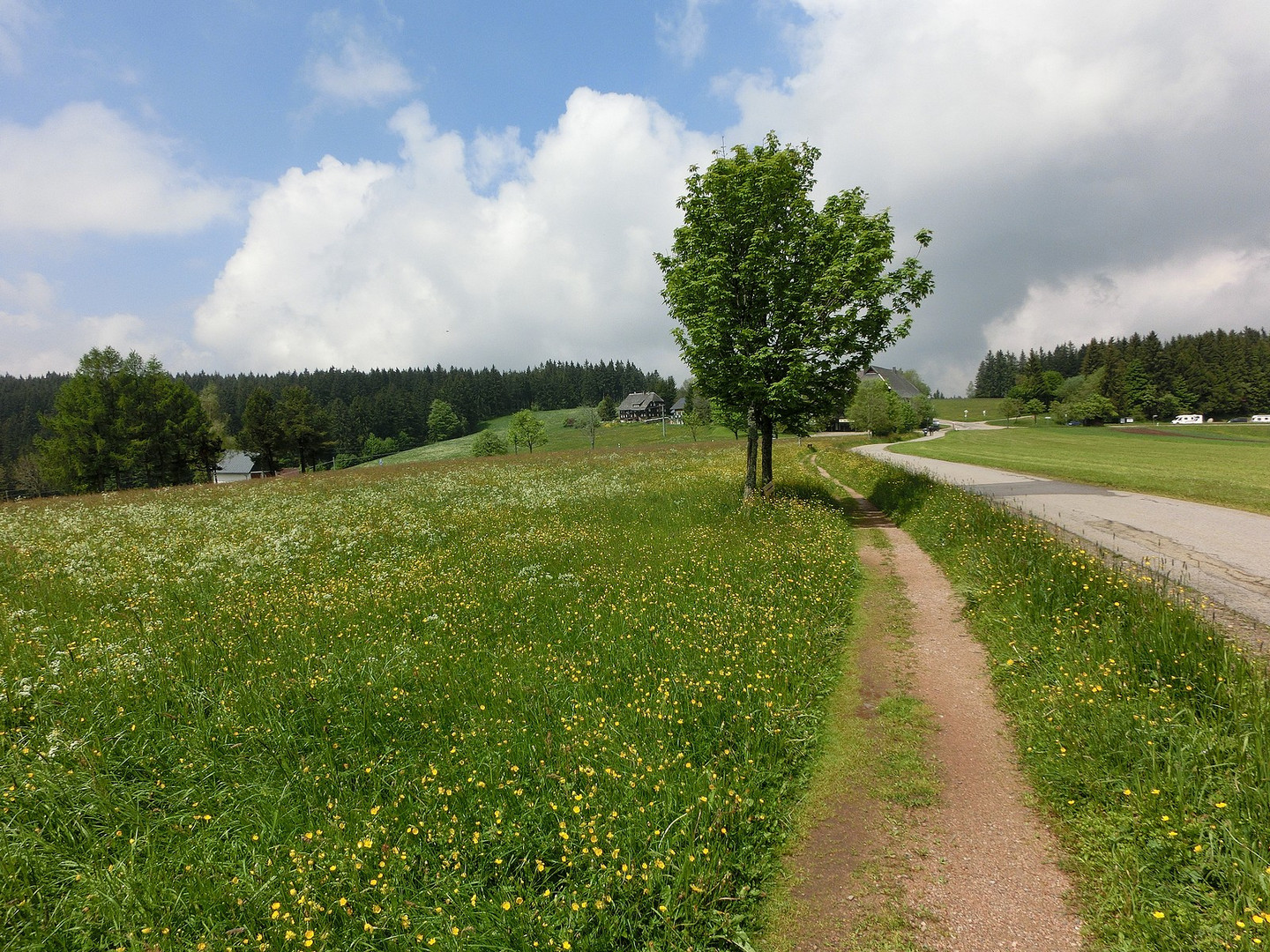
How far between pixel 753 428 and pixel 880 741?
45.2ft

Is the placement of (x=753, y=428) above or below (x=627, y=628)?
above

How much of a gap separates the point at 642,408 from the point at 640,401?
9.64ft

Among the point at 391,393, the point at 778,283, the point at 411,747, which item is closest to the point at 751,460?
the point at 778,283

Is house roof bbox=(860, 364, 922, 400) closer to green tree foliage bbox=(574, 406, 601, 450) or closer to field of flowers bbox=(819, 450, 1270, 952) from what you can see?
green tree foliage bbox=(574, 406, 601, 450)

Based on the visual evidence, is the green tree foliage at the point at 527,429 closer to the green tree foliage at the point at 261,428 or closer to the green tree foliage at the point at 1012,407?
the green tree foliage at the point at 261,428

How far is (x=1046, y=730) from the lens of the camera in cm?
555

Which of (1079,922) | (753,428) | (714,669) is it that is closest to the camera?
(1079,922)

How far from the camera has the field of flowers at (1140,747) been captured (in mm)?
3572

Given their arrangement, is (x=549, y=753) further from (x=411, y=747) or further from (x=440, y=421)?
(x=440, y=421)

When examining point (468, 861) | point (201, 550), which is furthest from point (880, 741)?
point (201, 550)

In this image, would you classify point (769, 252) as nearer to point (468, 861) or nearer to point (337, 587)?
point (337, 587)

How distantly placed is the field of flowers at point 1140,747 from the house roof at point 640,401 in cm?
14732

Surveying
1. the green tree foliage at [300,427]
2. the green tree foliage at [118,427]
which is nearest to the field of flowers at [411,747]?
the green tree foliage at [118,427]

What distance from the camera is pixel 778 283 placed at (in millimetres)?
16672
